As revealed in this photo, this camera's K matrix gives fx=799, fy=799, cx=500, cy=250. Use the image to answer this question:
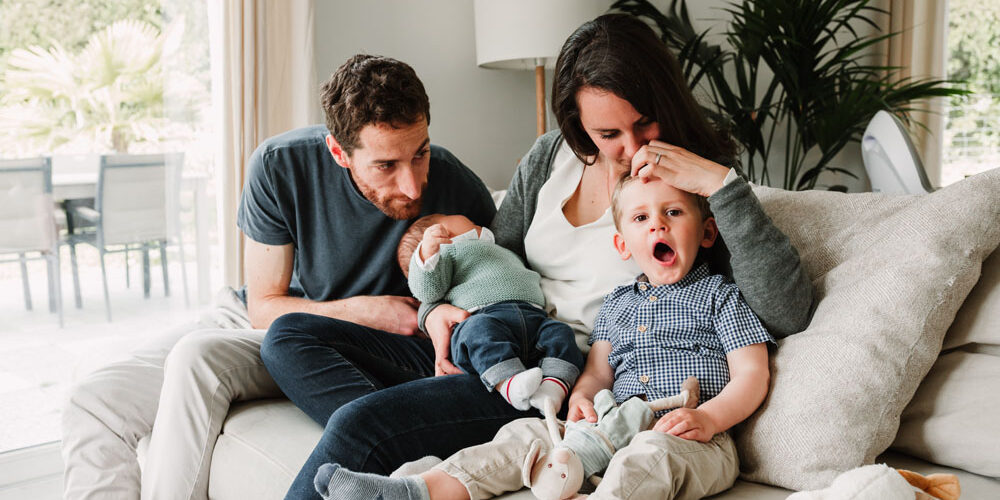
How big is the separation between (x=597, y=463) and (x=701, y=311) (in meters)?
0.34

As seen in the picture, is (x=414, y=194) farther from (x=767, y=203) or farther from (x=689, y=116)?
(x=767, y=203)

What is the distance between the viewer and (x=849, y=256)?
135 cm

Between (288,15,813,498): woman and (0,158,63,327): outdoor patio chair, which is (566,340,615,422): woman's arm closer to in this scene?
(288,15,813,498): woman

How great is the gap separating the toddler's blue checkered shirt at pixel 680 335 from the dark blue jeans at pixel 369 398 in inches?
8.3

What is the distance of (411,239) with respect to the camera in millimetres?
1800

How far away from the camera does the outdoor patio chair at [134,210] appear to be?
2.60 m

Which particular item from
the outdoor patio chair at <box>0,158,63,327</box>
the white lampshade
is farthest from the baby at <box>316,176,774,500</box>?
the outdoor patio chair at <box>0,158,63,327</box>

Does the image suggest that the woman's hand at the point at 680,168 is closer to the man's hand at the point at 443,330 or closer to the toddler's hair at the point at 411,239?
the man's hand at the point at 443,330

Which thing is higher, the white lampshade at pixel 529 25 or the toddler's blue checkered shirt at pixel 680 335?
the white lampshade at pixel 529 25

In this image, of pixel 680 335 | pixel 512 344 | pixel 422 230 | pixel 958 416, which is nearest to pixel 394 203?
pixel 422 230

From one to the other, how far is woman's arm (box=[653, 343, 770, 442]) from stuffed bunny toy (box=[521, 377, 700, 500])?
0.04 metres

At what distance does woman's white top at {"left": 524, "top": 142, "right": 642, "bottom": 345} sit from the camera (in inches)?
63.3

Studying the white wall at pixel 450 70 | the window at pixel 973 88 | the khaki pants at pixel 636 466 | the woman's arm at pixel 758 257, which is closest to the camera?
the khaki pants at pixel 636 466

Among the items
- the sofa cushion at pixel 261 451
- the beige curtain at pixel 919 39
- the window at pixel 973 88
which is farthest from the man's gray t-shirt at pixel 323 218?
the window at pixel 973 88
